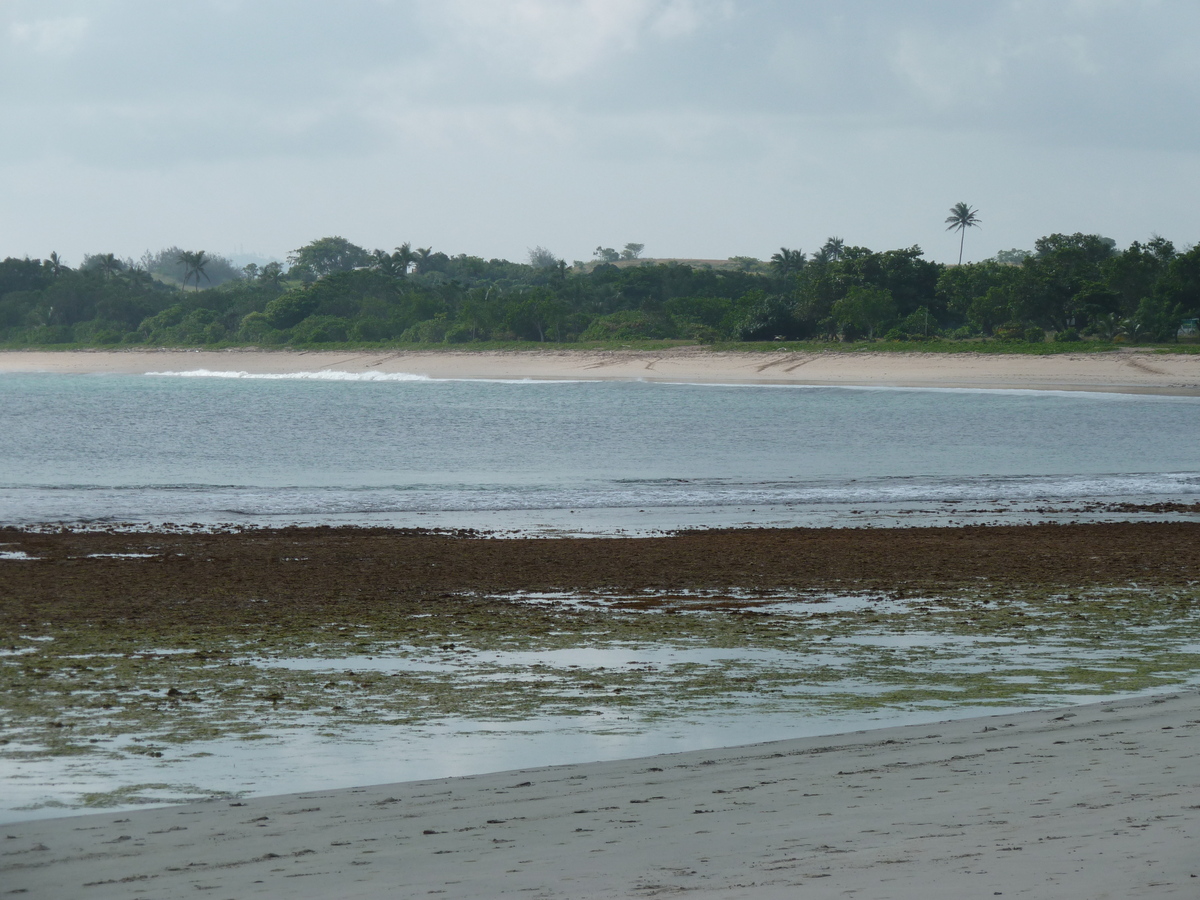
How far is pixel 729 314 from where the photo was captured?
8825 centimetres

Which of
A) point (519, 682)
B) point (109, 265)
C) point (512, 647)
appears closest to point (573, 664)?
point (519, 682)

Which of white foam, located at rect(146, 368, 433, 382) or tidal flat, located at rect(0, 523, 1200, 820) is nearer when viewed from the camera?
tidal flat, located at rect(0, 523, 1200, 820)

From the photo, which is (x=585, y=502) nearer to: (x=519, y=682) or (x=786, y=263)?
(x=519, y=682)

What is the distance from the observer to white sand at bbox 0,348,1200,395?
59438 mm

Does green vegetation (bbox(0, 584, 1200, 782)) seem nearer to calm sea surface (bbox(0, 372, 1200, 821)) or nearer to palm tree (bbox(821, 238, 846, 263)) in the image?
calm sea surface (bbox(0, 372, 1200, 821))

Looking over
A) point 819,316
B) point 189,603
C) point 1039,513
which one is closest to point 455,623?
point 189,603

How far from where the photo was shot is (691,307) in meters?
91.8

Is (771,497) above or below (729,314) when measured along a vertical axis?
below

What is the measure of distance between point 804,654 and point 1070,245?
91126 millimetres

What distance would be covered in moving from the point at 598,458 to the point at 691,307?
62.7 m

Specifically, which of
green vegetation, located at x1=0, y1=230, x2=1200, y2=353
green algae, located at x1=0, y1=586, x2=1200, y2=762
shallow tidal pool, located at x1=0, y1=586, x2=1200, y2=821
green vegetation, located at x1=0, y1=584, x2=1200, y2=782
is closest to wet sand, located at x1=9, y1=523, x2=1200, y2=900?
shallow tidal pool, located at x1=0, y1=586, x2=1200, y2=821

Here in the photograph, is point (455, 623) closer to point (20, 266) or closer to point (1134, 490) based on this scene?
point (1134, 490)

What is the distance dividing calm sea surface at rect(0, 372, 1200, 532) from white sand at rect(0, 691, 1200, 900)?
471 inches

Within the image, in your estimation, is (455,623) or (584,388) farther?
(584,388)
